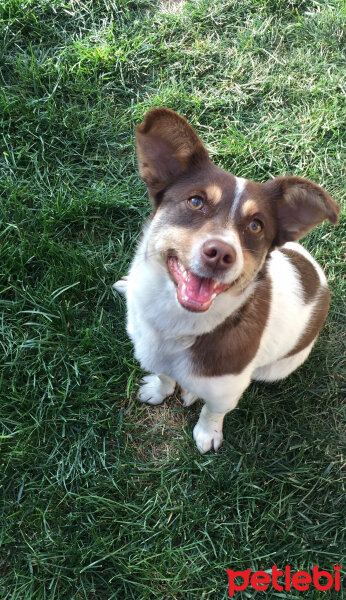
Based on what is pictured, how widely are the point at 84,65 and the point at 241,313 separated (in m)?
3.37

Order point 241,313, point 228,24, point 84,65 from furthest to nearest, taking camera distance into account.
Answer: point 228,24 < point 84,65 < point 241,313

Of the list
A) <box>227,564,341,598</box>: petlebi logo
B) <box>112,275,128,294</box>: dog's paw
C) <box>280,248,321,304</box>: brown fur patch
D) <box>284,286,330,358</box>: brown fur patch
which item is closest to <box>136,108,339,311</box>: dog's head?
<box>280,248,321,304</box>: brown fur patch

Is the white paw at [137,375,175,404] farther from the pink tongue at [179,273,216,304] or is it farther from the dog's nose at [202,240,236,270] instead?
the dog's nose at [202,240,236,270]

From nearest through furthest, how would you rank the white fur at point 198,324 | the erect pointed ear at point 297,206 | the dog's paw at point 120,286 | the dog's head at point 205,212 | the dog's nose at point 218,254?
the dog's nose at point 218,254, the dog's head at point 205,212, the erect pointed ear at point 297,206, the white fur at point 198,324, the dog's paw at point 120,286

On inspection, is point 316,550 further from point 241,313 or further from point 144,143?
point 144,143

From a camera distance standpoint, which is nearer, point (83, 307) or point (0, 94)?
point (83, 307)

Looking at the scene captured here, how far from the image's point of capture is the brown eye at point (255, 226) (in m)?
2.71

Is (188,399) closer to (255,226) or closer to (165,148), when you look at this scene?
(255,226)

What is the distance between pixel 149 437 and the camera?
3844mm

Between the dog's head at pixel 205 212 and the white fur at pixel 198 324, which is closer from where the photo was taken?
the dog's head at pixel 205 212

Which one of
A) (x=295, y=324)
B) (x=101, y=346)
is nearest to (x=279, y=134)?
(x=295, y=324)

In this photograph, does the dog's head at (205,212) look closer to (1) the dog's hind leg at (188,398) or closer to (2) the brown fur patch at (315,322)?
(2) the brown fur patch at (315,322)

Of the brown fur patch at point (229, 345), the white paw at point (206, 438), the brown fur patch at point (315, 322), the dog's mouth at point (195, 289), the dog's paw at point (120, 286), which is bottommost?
the white paw at point (206, 438)

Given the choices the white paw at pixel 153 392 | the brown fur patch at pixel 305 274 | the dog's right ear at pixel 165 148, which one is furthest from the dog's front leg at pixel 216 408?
the dog's right ear at pixel 165 148
